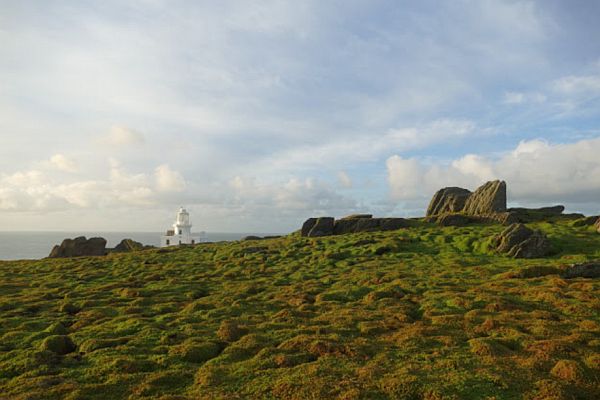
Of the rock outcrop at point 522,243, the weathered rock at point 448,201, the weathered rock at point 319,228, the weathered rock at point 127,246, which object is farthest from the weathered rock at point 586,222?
the weathered rock at point 127,246

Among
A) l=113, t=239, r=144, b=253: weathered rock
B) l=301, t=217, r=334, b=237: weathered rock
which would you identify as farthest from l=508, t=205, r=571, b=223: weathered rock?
l=113, t=239, r=144, b=253: weathered rock

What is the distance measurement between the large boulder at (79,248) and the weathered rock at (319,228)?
47980 millimetres

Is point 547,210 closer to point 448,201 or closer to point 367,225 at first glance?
point 448,201

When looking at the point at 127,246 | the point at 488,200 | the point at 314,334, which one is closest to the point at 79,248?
the point at 127,246

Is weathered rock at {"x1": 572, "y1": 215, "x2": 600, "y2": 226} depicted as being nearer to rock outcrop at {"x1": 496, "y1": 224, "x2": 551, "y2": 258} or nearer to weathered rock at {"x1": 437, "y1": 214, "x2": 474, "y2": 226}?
weathered rock at {"x1": 437, "y1": 214, "x2": 474, "y2": 226}

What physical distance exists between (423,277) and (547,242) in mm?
22501

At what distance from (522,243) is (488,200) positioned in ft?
139

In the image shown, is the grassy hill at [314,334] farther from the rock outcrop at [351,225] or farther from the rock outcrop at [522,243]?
the rock outcrop at [351,225]

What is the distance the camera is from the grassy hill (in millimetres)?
17281

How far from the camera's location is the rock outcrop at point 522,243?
53.4 m

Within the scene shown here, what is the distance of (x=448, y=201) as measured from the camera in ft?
352

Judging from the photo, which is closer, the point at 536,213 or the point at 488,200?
the point at 488,200

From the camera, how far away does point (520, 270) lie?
137ft

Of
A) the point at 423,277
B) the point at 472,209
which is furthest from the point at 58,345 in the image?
the point at 472,209
